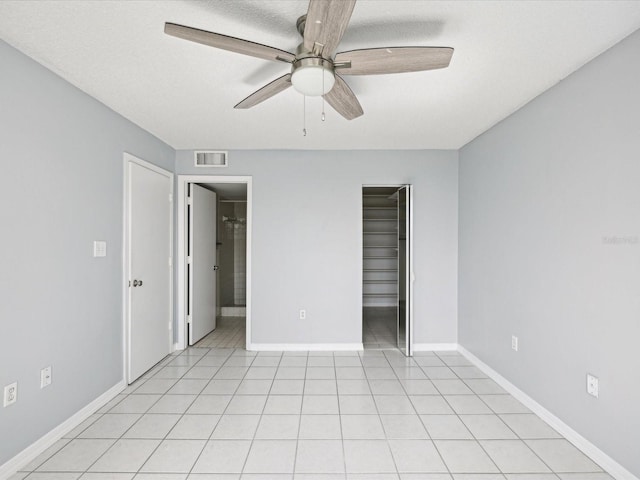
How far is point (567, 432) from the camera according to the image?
2307 mm

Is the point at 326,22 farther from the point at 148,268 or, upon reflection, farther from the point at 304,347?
the point at 304,347

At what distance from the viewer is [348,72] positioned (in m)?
1.82

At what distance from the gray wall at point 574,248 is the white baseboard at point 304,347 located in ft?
5.21

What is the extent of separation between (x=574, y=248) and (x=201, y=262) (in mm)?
4037

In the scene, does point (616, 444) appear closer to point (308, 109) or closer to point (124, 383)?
point (308, 109)

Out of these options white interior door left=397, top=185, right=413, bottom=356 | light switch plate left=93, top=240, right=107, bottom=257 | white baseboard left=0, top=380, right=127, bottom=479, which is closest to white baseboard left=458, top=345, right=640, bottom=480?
white interior door left=397, top=185, right=413, bottom=356

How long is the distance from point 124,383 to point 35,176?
1.99m

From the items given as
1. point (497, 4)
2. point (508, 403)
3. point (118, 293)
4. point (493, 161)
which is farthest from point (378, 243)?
point (497, 4)

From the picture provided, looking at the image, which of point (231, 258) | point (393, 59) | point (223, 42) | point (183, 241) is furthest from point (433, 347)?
point (231, 258)

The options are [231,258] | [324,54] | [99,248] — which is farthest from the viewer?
[231,258]

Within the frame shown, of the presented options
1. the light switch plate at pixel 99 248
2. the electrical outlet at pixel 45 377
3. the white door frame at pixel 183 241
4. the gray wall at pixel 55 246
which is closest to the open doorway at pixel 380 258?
the white door frame at pixel 183 241

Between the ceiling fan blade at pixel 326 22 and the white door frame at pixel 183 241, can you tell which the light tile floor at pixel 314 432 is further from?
the ceiling fan blade at pixel 326 22

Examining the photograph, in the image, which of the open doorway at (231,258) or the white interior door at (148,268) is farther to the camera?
the open doorway at (231,258)

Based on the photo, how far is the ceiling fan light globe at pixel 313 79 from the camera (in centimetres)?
170
